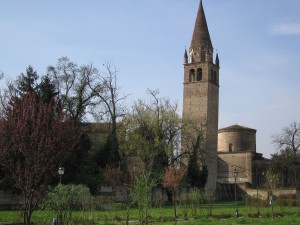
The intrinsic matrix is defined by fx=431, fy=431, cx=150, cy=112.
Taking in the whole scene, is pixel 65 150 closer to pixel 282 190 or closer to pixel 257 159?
pixel 282 190

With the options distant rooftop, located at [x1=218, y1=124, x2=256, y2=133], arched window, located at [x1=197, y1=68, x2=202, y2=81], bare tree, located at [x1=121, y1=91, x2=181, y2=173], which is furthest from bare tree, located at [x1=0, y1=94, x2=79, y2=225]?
distant rooftop, located at [x1=218, y1=124, x2=256, y2=133]

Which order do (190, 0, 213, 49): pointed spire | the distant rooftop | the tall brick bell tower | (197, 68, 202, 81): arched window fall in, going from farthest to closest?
the distant rooftop < (190, 0, 213, 49): pointed spire < (197, 68, 202, 81): arched window < the tall brick bell tower

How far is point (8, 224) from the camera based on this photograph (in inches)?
678

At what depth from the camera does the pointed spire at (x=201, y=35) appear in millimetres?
60838

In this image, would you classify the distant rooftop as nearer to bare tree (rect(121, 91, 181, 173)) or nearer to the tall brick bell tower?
the tall brick bell tower

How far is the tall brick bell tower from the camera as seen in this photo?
56188 millimetres

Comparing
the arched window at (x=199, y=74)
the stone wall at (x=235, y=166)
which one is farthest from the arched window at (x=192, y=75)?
the stone wall at (x=235, y=166)

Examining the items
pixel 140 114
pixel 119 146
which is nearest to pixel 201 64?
pixel 140 114

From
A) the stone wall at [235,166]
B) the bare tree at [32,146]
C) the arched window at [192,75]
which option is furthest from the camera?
the stone wall at [235,166]

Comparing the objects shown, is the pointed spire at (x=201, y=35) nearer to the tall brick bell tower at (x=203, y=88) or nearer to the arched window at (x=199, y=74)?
the tall brick bell tower at (x=203, y=88)

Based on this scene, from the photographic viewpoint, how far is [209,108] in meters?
57.7

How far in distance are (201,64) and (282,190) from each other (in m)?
20.7

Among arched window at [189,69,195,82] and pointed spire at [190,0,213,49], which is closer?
arched window at [189,69,195,82]

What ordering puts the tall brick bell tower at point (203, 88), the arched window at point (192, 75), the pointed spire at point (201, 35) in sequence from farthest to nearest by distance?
the pointed spire at point (201, 35) → the arched window at point (192, 75) → the tall brick bell tower at point (203, 88)
